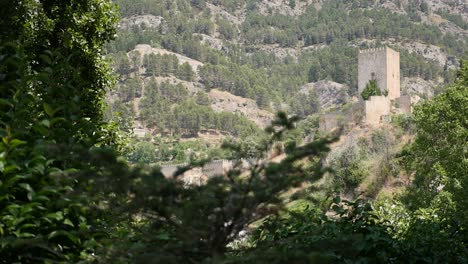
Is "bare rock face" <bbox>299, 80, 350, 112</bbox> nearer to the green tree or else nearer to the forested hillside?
the forested hillside

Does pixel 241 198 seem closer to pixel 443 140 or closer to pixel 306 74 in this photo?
pixel 443 140

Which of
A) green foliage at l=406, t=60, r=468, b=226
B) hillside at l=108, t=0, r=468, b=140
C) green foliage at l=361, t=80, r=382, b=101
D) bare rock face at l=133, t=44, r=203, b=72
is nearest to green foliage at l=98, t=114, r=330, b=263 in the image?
green foliage at l=406, t=60, r=468, b=226

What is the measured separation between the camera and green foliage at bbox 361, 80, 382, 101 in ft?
215

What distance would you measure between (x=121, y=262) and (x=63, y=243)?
62 centimetres

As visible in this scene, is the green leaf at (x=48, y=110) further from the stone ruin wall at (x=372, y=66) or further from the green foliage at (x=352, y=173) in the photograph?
the stone ruin wall at (x=372, y=66)

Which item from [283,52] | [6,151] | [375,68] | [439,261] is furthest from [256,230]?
[283,52]

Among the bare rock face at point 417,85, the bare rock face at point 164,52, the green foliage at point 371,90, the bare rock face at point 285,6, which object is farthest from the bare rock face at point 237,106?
the green foliage at point 371,90

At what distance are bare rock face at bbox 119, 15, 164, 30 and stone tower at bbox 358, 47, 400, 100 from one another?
3899 inches

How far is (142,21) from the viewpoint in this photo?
16562 cm

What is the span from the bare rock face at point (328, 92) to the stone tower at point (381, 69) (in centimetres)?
6897

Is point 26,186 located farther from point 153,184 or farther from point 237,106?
point 237,106

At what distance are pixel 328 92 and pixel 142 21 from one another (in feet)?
164

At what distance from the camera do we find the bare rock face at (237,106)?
139750 mm

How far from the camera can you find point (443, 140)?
2670 cm
